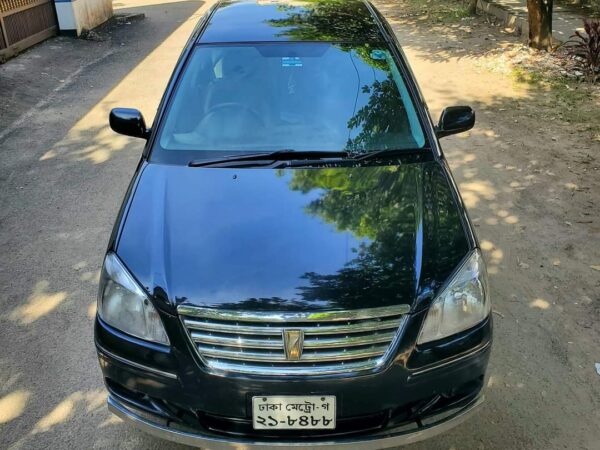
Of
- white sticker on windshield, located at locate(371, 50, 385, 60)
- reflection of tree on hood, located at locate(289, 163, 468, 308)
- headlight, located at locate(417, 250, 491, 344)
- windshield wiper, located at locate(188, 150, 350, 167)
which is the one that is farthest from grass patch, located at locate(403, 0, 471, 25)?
headlight, located at locate(417, 250, 491, 344)

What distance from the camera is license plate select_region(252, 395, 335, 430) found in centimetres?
214

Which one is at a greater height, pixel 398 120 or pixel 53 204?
pixel 398 120

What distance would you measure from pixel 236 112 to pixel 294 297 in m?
1.45

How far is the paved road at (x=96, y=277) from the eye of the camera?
2.83 metres

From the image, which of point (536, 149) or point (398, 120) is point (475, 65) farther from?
point (398, 120)

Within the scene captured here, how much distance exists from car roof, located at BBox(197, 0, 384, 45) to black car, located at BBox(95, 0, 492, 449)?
0.87 metres

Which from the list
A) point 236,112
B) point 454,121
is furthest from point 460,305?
point 236,112

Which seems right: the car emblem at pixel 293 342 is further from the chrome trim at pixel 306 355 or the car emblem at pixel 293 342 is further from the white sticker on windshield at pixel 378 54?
the white sticker on windshield at pixel 378 54

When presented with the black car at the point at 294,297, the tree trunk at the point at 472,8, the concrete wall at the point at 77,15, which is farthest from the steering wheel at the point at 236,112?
the tree trunk at the point at 472,8

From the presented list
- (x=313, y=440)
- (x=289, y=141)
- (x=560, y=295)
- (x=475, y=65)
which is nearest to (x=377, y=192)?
(x=289, y=141)


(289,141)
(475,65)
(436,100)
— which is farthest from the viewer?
(475,65)

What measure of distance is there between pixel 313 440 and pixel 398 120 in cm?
179

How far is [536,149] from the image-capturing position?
617cm

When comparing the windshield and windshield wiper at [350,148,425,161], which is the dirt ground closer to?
windshield wiper at [350,148,425,161]
